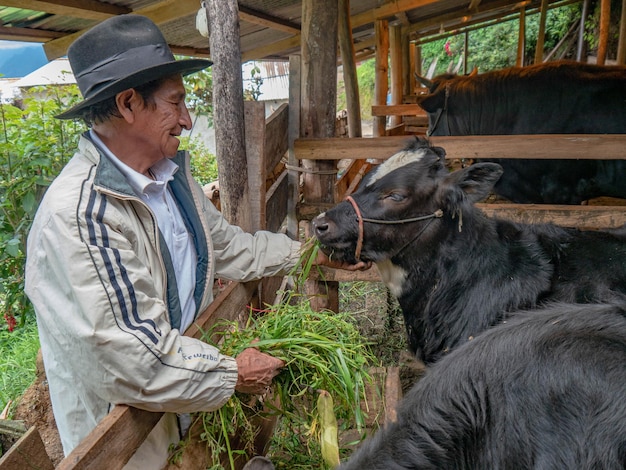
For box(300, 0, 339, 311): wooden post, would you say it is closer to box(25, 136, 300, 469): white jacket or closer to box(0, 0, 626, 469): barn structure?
box(0, 0, 626, 469): barn structure

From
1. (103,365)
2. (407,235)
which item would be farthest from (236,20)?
(103,365)

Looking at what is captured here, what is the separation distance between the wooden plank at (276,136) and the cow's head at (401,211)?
78cm

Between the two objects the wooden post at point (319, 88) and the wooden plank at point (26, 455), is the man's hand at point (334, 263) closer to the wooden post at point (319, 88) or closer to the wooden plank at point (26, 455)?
the wooden post at point (319, 88)

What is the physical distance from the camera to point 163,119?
6.72 feet

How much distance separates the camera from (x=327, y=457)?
195 centimetres

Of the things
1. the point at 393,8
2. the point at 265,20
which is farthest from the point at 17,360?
the point at 393,8

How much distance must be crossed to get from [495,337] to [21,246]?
153 inches

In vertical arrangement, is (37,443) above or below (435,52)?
below

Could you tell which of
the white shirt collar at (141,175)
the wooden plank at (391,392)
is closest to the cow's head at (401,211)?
the wooden plank at (391,392)

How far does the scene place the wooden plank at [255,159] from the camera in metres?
2.83

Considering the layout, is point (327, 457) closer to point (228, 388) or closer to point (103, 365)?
point (228, 388)

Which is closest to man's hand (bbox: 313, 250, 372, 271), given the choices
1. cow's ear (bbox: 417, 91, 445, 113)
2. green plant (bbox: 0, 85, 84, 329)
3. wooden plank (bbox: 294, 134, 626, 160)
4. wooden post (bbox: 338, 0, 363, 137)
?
wooden plank (bbox: 294, 134, 626, 160)

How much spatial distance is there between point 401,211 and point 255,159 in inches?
36.9

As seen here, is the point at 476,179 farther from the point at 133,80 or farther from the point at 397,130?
the point at 397,130
